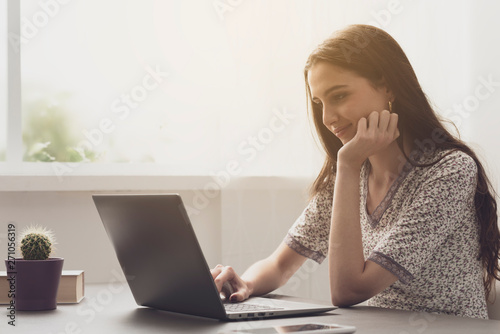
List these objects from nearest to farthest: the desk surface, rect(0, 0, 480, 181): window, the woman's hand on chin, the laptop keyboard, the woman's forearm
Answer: the desk surface → the laptop keyboard → the woman's forearm → the woman's hand on chin → rect(0, 0, 480, 181): window

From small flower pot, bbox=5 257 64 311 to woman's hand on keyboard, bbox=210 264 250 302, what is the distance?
13.2 inches

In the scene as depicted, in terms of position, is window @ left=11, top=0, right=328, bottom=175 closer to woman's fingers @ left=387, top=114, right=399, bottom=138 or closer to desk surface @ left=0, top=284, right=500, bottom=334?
woman's fingers @ left=387, top=114, right=399, bottom=138

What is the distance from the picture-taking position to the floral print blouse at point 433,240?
1375 mm

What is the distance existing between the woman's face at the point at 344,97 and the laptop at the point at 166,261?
477 mm

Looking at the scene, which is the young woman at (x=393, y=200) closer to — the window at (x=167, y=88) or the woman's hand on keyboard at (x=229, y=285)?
the woman's hand on keyboard at (x=229, y=285)

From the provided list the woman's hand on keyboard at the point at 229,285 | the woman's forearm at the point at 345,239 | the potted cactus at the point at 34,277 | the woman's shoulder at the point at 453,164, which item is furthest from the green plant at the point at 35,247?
the woman's shoulder at the point at 453,164

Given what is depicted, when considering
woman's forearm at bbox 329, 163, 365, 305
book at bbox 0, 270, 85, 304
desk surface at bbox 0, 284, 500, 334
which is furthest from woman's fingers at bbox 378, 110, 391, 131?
book at bbox 0, 270, 85, 304

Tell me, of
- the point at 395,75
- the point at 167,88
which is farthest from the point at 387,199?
the point at 167,88

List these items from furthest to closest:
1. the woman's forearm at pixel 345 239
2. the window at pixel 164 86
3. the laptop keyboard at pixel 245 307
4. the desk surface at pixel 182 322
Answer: the window at pixel 164 86 → the woman's forearm at pixel 345 239 → the laptop keyboard at pixel 245 307 → the desk surface at pixel 182 322

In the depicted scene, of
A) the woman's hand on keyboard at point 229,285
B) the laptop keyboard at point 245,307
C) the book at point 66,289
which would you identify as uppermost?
the book at point 66,289

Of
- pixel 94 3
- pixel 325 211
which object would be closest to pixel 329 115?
pixel 325 211

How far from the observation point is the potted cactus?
129 cm

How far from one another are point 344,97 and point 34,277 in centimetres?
80

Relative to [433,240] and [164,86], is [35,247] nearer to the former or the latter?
[433,240]
